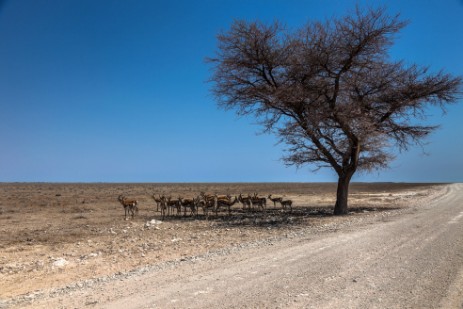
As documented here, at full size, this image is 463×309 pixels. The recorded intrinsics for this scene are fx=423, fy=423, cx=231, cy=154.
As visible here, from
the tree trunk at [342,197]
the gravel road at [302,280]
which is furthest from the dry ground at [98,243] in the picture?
the tree trunk at [342,197]

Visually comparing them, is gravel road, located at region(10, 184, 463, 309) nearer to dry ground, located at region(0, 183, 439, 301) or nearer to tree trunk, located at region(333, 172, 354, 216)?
dry ground, located at region(0, 183, 439, 301)

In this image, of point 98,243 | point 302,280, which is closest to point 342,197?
point 98,243

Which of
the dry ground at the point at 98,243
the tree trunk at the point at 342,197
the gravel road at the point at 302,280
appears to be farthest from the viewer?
the tree trunk at the point at 342,197

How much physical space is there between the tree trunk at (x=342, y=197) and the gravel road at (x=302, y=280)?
39.2 feet

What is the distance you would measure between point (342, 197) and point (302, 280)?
1706cm

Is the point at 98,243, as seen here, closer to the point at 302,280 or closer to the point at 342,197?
the point at 302,280

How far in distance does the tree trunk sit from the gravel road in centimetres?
1195

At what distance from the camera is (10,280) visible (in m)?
9.41

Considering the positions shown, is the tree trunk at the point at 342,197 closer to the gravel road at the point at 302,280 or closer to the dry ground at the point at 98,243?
A: the dry ground at the point at 98,243

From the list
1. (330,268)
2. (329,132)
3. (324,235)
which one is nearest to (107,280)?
(330,268)

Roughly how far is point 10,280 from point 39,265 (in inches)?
54.5

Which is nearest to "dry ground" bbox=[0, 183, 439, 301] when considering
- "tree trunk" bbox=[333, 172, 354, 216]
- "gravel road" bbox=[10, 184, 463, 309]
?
"gravel road" bbox=[10, 184, 463, 309]

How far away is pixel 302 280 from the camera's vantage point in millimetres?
7789

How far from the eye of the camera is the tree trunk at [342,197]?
938 inches
